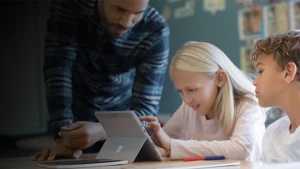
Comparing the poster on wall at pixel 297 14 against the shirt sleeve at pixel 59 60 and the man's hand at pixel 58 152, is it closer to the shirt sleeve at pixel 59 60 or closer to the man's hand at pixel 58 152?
the shirt sleeve at pixel 59 60

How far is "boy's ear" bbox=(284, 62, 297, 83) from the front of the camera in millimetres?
1213

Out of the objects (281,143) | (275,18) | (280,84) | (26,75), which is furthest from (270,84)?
(26,75)

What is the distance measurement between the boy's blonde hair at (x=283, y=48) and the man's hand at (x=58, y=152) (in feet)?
1.91

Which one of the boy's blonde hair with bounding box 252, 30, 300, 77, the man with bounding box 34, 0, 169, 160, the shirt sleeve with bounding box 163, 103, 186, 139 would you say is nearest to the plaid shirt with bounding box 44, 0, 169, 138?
the man with bounding box 34, 0, 169, 160

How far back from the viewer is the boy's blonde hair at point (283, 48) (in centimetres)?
123

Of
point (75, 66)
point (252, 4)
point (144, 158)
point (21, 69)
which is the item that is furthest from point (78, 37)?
point (252, 4)

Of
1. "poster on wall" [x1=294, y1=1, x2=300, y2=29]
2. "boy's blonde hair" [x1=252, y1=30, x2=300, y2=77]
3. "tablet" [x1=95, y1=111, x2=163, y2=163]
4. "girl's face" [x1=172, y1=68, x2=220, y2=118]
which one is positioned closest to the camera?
"tablet" [x1=95, y1=111, x2=163, y2=163]

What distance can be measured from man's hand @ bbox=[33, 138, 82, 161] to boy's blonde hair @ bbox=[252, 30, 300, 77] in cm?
58

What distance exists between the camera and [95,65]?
62.4 inches

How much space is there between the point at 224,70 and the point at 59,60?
1.71ft

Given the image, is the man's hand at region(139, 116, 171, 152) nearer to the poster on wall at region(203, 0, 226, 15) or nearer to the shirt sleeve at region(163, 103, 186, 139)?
the shirt sleeve at region(163, 103, 186, 139)

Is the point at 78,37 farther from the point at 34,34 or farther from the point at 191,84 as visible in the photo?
the point at 191,84

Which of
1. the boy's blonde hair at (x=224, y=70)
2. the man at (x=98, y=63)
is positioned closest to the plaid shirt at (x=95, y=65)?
the man at (x=98, y=63)

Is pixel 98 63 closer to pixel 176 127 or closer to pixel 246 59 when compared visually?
pixel 176 127
